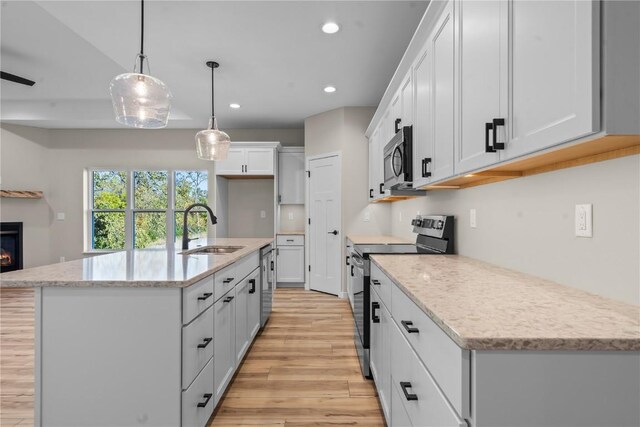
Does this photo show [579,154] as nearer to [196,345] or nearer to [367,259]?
[367,259]

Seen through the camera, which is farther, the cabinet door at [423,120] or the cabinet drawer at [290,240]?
the cabinet drawer at [290,240]

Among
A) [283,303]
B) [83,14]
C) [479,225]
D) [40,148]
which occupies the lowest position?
[283,303]

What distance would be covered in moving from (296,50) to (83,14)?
173 cm

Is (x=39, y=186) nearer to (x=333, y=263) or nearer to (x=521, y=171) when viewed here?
(x=333, y=263)

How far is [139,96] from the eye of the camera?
1.99m

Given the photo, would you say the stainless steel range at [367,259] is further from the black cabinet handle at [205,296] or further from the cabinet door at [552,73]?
the cabinet door at [552,73]

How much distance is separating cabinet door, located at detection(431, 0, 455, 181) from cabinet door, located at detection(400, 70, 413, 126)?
1.64 feet

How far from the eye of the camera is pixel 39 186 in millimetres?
5805

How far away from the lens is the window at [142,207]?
603 cm

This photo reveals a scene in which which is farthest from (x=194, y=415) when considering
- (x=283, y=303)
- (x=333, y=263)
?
(x=333, y=263)

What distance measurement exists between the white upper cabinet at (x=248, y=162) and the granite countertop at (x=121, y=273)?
3429 millimetres

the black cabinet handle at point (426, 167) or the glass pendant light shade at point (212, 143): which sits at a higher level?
the glass pendant light shade at point (212, 143)

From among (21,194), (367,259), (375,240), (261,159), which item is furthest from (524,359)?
(21,194)

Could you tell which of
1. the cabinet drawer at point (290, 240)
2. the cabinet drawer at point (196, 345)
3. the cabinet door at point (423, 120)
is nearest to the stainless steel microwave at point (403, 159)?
the cabinet door at point (423, 120)
